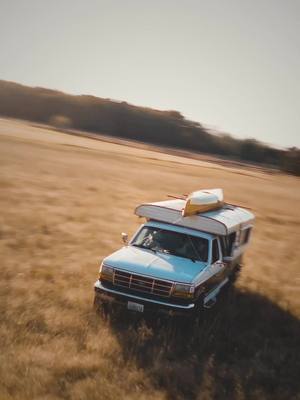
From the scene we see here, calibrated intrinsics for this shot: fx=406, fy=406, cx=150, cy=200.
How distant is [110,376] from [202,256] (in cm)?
339

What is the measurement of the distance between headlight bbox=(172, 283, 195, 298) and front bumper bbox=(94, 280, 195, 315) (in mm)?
183

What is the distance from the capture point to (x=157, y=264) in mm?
7996

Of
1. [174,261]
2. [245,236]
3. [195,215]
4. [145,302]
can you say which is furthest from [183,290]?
[245,236]

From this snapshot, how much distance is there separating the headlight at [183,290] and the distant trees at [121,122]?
286 feet

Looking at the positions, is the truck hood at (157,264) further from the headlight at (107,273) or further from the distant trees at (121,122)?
the distant trees at (121,122)

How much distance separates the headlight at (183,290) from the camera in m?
7.50

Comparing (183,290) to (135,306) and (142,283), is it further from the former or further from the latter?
(135,306)

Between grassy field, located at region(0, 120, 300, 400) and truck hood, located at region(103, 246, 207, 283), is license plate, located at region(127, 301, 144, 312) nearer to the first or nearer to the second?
grassy field, located at region(0, 120, 300, 400)

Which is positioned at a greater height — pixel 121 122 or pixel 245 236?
pixel 121 122

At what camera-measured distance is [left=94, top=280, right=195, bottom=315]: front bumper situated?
294 inches

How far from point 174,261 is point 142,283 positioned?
916mm

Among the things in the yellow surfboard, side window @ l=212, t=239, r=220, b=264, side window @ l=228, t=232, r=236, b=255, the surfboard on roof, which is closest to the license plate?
side window @ l=212, t=239, r=220, b=264

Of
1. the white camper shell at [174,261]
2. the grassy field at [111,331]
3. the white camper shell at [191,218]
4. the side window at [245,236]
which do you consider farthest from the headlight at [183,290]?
the side window at [245,236]

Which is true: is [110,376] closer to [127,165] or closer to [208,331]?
[208,331]
